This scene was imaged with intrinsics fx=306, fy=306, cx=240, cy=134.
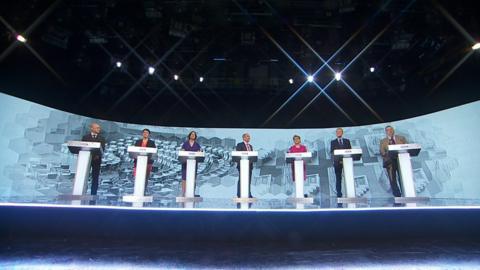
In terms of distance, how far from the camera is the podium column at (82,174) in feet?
12.9

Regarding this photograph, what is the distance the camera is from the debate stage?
2.21m

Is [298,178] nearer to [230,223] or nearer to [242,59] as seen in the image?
[230,223]

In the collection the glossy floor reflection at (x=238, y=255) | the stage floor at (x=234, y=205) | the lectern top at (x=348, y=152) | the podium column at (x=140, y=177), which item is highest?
the lectern top at (x=348, y=152)

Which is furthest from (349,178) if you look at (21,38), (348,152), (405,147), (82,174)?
(21,38)

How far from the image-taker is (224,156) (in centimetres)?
743

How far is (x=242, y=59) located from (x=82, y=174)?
14.8 feet

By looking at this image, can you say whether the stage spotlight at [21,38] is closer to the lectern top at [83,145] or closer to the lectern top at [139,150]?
the lectern top at [83,145]

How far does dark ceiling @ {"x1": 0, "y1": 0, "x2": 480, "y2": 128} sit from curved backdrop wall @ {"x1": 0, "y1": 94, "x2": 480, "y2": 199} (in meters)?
0.30

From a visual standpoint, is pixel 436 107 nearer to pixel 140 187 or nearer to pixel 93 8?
pixel 140 187

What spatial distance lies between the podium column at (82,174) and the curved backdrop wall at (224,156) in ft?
8.29

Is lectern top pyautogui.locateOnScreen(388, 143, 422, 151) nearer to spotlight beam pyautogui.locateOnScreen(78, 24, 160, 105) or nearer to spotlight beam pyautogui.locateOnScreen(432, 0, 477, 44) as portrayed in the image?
spotlight beam pyautogui.locateOnScreen(432, 0, 477, 44)

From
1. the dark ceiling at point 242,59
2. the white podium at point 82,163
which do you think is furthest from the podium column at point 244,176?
the dark ceiling at point 242,59

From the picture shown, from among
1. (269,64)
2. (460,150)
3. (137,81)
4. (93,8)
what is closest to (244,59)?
(269,64)

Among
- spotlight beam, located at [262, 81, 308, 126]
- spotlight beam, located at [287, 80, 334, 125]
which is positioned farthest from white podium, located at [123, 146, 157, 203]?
spotlight beam, located at [287, 80, 334, 125]
